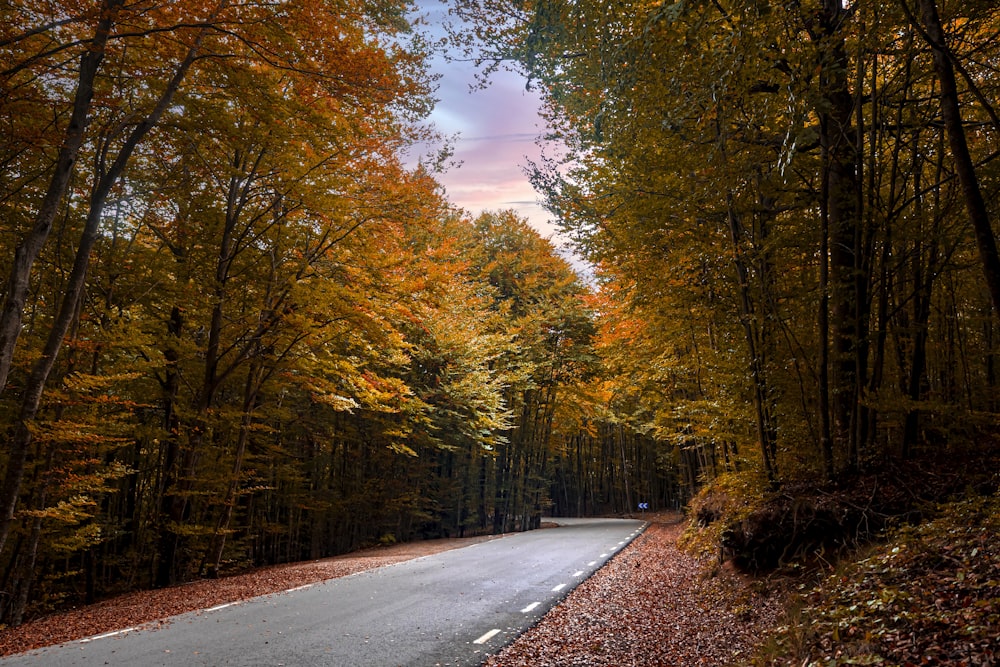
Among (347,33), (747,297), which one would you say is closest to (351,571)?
(747,297)

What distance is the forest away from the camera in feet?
23.2

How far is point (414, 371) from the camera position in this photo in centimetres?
2162

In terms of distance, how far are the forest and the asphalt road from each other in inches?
128

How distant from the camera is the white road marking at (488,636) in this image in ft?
20.6

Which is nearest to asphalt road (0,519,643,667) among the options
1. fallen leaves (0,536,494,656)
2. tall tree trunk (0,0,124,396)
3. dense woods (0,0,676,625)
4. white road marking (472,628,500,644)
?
white road marking (472,628,500,644)

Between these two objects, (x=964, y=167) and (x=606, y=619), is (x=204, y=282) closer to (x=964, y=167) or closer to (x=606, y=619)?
(x=606, y=619)

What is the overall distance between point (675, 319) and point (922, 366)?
4.80 m

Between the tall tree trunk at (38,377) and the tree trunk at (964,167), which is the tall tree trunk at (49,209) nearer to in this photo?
the tall tree trunk at (38,377)

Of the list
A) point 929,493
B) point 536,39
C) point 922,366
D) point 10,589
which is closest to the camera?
point 929,493

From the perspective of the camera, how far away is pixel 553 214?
48.1 ft

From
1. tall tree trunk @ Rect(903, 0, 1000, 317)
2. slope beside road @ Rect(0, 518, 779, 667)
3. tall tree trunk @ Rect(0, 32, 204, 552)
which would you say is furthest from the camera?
tall tree trunk @ Rect(0, 32, 204, 552)

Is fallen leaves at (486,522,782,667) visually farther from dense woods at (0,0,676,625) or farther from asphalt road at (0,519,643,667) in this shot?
dense woods at (0,0,676,625)

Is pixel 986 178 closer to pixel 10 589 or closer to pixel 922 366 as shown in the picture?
pixel 922 366

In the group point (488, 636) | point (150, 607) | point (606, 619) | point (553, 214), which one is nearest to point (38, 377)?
point (150, 607)
